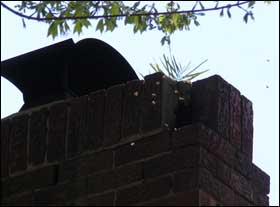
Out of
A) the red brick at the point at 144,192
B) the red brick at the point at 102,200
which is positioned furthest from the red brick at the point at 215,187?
the red brick at the point at 102,200

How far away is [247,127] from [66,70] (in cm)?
113

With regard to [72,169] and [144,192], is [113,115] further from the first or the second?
[144,192]

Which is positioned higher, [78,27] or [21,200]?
[78,27]

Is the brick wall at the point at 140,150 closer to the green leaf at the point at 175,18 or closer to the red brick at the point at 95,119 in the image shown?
the red brick at the point at 95,119

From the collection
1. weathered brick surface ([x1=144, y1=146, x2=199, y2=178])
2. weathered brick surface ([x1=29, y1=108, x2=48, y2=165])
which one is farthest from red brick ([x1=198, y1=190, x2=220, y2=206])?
weathered brick surface ([x1=29, y1=108, x2=48, y2=165])

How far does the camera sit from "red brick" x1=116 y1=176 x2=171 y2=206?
4590 mm

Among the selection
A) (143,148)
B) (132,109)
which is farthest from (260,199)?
(132,109)

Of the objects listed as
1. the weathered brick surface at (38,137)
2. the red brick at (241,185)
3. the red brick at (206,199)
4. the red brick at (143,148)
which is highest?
the weathered brick surface at (38,137)

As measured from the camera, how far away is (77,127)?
5086 millimetres

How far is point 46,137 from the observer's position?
16.9ft

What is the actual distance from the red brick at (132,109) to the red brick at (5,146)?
2.40 ft

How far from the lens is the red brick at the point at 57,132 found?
5062 millimetres

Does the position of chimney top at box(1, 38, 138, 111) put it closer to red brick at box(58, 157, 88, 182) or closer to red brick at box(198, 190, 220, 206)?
red brick at box(58, 157, 88, 182)

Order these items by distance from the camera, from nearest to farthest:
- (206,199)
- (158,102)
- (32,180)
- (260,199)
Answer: (206,199), (158,102), (260,199), (32,180)
